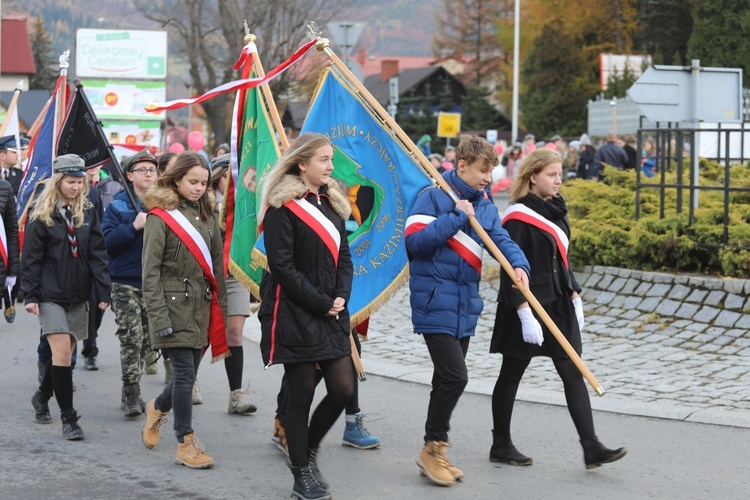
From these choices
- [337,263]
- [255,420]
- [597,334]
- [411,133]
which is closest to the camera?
[337,263]

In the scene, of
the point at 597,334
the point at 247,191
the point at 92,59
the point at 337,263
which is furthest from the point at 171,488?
the point at 92,59

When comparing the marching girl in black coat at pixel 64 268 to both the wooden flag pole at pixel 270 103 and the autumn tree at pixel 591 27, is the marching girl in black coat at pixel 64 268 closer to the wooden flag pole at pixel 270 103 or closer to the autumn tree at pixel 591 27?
the wooden flag pole at pixel 270 103

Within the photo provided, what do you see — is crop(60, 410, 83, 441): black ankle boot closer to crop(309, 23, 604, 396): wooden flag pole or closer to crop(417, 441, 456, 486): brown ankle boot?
crop(417, 441, 456, 486): brown ankle boot

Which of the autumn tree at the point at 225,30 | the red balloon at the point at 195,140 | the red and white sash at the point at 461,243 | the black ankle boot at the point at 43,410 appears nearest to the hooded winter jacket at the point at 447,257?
the red and white sash at the point at 461,243

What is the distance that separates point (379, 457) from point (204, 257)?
60.6 inches

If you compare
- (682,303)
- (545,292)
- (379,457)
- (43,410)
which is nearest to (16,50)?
(682,303)

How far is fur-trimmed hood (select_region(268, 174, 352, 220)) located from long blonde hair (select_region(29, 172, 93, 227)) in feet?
7.01

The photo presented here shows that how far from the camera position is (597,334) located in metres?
10.5

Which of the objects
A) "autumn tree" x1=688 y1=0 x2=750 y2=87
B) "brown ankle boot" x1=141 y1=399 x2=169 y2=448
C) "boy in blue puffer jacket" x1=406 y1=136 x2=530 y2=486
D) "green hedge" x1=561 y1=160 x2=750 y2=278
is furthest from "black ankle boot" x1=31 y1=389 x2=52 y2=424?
"autumn tree" x1=688 y1=0 x2=750 y2=87

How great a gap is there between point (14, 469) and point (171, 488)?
3.22 ft

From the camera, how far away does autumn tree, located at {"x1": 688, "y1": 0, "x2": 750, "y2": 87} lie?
4147cm

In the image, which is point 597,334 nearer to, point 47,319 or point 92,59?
point 47,319

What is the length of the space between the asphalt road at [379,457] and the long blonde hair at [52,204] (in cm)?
A: 134

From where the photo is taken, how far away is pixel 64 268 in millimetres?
7277
